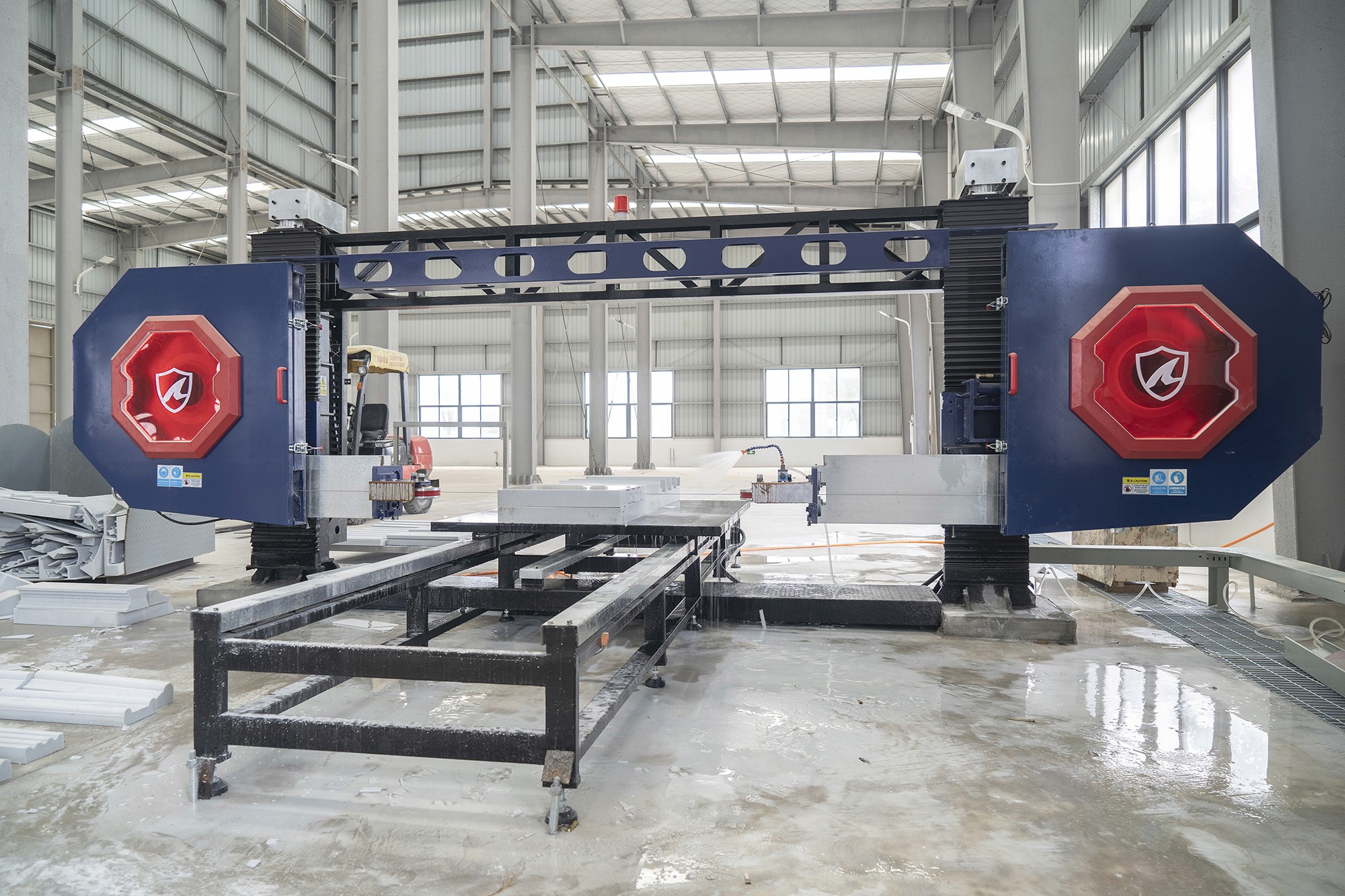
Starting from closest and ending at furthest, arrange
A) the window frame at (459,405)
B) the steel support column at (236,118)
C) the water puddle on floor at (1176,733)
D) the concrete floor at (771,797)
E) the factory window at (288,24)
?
the concrete floor at (771,797) → the water puddle on floor at (1176,733) → the steel support column at (236,118) → the factory window at (288,24) → the window frame at (459,405)

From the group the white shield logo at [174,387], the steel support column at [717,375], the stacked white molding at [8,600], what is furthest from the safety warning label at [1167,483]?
the steel support column at [717,375]

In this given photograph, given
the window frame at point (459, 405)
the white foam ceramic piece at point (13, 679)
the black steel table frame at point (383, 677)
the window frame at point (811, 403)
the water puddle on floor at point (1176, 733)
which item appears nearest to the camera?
the black steel table frame at point (383, 677)

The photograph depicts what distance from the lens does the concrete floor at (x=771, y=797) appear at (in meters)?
2.30

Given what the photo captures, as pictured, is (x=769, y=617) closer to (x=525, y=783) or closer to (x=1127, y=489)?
(x=1127, y=489)

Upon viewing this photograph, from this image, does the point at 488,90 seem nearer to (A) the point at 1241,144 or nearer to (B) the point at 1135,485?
(A) the point at 1241,144

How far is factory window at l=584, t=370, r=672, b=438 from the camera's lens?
31.7m

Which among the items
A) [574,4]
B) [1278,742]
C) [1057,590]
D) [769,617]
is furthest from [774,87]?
[1278,742]

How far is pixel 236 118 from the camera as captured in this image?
17.9 metres

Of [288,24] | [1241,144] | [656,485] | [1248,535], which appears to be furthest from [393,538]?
[288,24]

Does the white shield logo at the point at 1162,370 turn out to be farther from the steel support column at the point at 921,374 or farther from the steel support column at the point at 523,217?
the steel support column at the point at 523,217

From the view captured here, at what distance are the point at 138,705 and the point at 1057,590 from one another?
6654 millimetres

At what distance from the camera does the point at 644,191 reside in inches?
966

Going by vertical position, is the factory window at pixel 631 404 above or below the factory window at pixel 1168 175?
below

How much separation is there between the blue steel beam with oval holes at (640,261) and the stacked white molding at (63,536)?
9.68ft
